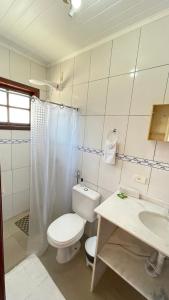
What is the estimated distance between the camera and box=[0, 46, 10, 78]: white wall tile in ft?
5.60

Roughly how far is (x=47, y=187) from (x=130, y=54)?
1634 millimetres

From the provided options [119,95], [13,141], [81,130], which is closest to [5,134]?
[13,141]

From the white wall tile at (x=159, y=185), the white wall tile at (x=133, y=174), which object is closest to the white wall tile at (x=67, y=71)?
the white wall tile at (x=133, y=174)

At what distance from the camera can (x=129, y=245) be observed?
4.57 feet

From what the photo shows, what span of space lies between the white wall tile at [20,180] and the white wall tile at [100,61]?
1.64 m

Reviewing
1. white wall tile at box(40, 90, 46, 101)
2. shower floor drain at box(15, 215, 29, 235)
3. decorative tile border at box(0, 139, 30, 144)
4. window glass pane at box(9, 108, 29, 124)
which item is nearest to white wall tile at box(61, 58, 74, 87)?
white wall tile at box(40, 90, 46, 101)

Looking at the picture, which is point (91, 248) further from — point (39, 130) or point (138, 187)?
point (39, 130)

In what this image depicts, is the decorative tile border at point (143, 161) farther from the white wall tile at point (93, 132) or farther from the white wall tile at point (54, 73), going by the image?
the white wall tile at point (54, 73)

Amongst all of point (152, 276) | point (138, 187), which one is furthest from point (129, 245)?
point (138, 187)

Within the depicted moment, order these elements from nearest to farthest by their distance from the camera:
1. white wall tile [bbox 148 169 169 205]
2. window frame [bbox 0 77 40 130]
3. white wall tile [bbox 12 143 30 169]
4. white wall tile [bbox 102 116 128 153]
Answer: white wall tile [bbox 148 169 169 205], white wall tile [bbox 102 116 128 153], window frame [bbox 0 77 40 130], white wall tile [bbox 12 143 30 169]

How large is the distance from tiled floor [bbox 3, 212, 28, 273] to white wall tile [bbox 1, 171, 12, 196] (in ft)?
1.44

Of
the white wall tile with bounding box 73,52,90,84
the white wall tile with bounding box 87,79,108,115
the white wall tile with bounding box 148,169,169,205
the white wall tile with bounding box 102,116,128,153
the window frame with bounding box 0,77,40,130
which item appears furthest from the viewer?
the window frame with bounding box 0,77,40,130

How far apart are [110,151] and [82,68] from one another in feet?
3.57

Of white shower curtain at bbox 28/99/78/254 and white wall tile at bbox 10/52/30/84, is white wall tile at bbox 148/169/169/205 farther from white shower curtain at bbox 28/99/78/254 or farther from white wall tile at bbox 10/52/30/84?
white wall tile at bbox 10/52/30/84
